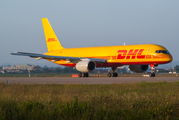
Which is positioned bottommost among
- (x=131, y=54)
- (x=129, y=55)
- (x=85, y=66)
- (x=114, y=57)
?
(x=85, y=66)

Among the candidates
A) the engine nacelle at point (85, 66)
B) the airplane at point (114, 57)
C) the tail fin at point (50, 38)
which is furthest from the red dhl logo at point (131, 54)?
the tail fin at point (50, 38)

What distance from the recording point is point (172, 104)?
30.3 ft

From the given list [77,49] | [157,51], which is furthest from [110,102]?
[77,49]

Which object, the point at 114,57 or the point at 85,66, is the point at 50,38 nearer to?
the point at 85,66

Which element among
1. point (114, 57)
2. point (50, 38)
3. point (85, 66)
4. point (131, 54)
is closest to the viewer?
point (131, 54)

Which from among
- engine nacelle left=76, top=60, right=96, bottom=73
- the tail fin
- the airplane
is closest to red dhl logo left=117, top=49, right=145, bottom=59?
the airplane

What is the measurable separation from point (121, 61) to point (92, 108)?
82.4ft

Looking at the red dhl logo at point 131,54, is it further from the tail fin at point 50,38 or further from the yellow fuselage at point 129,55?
the tail fin at point 50,38

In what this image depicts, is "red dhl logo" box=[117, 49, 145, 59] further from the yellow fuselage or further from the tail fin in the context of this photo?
the tail fin

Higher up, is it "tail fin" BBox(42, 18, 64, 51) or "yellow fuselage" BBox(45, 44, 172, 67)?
"tail fin" BBox(42, 18, 64, 51)

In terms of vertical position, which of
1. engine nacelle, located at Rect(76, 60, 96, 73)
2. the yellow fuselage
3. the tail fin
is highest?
the tail fin

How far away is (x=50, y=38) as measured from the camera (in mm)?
44531

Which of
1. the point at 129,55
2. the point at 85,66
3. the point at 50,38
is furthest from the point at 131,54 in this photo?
the point at 50,38

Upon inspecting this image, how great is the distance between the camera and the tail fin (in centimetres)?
4409
